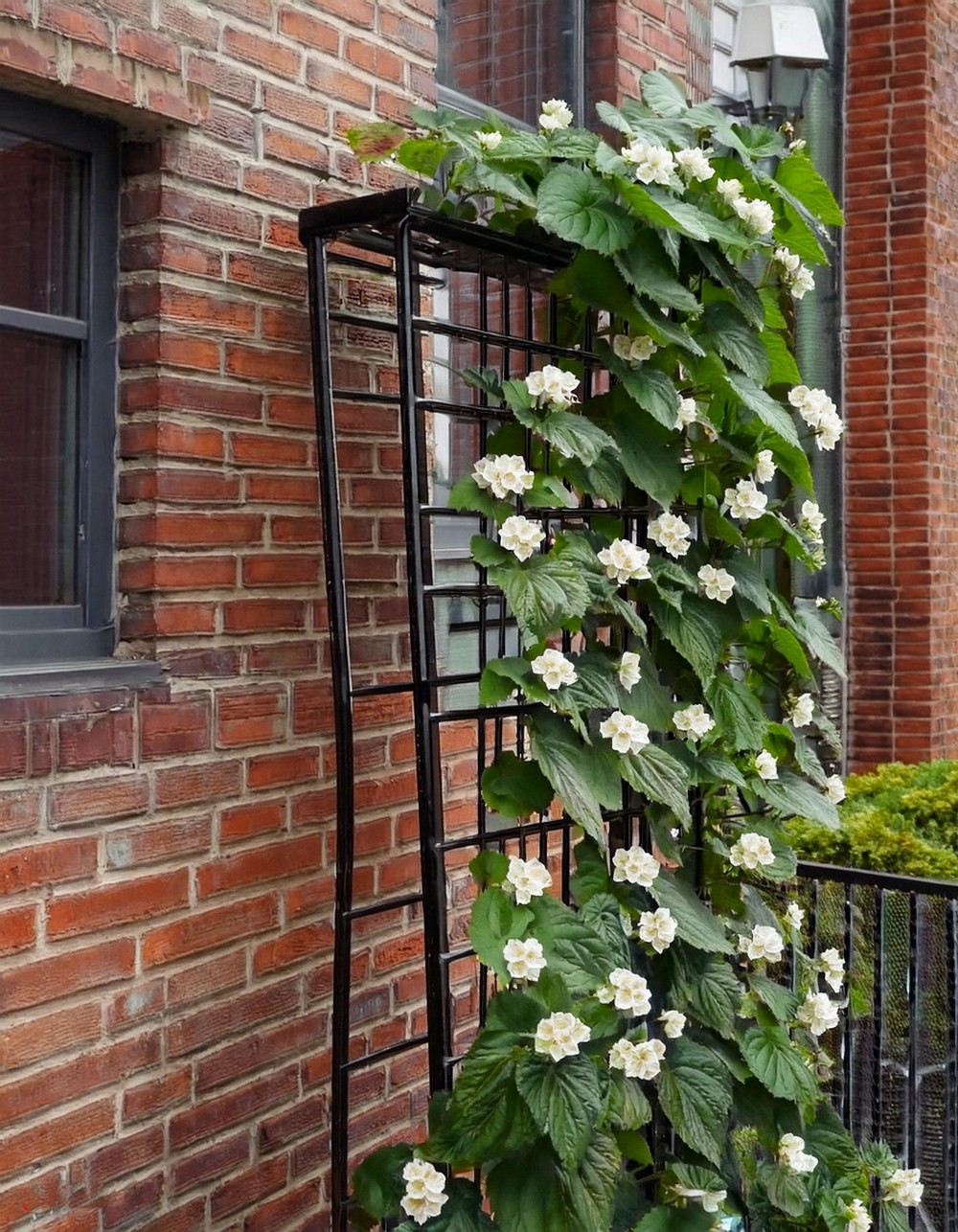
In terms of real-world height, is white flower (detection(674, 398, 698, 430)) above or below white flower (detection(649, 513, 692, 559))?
above

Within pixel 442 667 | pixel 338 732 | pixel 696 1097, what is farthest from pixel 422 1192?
pixel 442 667

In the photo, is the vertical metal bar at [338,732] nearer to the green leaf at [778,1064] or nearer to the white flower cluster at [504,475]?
the white flower cluster at [504,475]

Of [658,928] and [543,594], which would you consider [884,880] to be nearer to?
[658,928]

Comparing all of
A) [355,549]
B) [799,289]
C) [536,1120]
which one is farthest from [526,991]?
[799,289]

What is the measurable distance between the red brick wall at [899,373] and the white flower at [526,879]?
4.75m

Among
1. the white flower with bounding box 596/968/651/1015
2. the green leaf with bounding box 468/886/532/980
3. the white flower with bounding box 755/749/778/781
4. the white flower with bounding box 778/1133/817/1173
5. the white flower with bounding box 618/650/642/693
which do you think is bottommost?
the white flower with bounding box 778/1133/817/1173

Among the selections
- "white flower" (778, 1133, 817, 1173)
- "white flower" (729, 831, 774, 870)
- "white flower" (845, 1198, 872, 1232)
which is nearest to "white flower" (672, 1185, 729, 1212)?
"white flower" (778, 1133, 817, 1173)

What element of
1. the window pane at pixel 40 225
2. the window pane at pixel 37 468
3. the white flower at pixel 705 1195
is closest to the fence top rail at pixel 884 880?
the white flower at pixel 705 1195

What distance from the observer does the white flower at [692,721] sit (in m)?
2.54

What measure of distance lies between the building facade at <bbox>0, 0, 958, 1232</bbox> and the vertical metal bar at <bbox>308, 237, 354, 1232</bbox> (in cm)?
16

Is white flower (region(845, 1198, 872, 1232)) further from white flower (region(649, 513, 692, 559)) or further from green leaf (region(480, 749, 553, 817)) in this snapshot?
white flower (region(649, 513, 692, 559))

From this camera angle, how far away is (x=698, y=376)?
2572 mm

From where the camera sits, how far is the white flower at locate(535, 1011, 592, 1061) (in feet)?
6.79

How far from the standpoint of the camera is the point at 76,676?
2.21 metres
